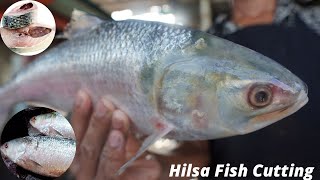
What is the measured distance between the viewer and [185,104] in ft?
1.75

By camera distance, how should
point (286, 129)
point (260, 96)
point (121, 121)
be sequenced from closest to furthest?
point (260, 96) < point (121, 121) < point (286, 129)

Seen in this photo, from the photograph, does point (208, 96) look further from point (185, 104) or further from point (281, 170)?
point (281, 170)

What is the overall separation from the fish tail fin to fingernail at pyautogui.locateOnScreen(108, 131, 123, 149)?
165 mm

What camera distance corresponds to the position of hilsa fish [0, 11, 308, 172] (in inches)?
19.5

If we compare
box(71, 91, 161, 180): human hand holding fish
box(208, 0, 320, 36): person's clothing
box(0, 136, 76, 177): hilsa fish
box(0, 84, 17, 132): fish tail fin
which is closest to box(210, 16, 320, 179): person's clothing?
box(208, 0, 320, 36): person's clothing

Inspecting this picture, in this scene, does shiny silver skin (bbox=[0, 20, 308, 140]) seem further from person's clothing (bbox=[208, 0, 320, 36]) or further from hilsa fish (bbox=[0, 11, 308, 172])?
person's clothing (bbox=[208, 0, 320, 36])

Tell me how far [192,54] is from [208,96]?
55 millimetres

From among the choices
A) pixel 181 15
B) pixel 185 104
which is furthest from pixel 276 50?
pixel 185 104

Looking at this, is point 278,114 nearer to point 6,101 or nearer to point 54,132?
point 54,132

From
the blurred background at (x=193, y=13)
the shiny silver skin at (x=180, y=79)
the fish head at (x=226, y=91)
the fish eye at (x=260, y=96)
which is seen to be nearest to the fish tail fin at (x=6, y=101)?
the blurred background at (x=193, y=13)

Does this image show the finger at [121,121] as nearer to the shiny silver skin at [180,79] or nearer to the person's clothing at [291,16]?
the shiny silver skin at [180,79]

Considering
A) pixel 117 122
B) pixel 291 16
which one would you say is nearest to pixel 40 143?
pixel 117 122

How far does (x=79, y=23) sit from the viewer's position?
0.67 meters

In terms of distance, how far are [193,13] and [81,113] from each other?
0.26m
